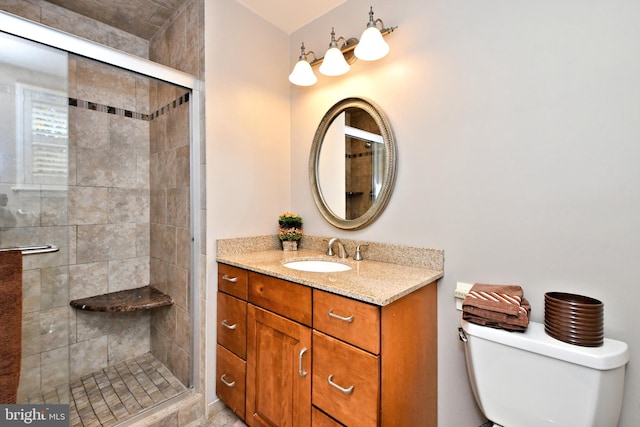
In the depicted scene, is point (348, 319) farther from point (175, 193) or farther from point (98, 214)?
point (98, 214)

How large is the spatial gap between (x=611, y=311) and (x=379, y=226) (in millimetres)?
947

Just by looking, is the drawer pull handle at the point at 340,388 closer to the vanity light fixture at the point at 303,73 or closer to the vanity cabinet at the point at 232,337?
the vanity cabinet at the point at 232,337

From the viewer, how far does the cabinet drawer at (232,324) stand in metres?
1.48

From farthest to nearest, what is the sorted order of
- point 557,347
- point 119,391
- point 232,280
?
point 119,391 → point 232,280 → point 557,347

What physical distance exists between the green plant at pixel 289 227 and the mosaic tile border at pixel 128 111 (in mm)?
953

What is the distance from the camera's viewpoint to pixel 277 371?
130 cm

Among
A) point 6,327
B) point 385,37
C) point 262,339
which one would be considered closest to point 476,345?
point 262,339

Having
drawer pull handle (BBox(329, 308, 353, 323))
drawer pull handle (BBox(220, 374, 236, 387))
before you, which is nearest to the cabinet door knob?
drawer pull handle (BBox(220, 374, 236, 387))

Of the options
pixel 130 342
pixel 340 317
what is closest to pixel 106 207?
pixel 130 342

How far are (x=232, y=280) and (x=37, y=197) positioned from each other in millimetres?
939

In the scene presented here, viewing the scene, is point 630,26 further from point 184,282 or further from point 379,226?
point 184,282

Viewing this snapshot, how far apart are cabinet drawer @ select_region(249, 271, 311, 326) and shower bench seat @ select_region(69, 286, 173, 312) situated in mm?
889

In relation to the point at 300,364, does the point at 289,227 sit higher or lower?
higher

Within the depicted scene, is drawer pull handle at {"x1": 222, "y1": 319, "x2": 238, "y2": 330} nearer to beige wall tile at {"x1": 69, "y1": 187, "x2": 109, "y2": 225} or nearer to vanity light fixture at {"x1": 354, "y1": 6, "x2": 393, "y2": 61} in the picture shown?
beige wall tile at {"x1": 69, "y1": 187, "x2": 109, "y2": 225}
